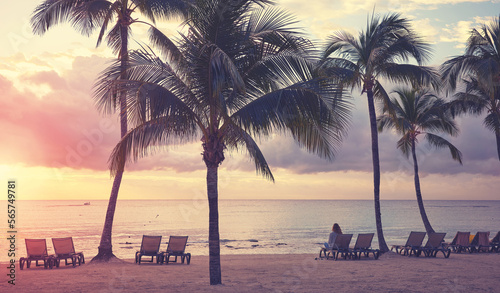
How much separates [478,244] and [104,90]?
15803 mm

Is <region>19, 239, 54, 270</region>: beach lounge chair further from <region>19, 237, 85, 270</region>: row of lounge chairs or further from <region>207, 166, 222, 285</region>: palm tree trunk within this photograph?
<region>207, 166, 222, 285</region>: palm tree trunk

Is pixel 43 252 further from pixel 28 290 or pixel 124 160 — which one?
pixel 124 160

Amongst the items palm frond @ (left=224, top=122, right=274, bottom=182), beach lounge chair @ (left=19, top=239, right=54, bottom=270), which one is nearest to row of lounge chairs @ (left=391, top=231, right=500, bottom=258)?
palm frond @ (left=224, top=122, right=274, bottom=182)

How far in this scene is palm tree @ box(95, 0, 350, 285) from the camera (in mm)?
10109

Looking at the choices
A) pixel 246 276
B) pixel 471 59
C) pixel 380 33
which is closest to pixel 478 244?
pixel 471 59

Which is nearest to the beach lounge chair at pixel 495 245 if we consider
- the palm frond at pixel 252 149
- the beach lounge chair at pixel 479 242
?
the beach lounge chair at pixel 479 242

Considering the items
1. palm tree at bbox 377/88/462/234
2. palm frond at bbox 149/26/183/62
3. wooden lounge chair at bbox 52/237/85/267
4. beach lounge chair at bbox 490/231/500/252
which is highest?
palm frond at bbox 149/26/183/62

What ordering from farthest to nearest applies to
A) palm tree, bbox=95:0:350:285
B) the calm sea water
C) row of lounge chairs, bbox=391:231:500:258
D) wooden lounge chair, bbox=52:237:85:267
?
the calm sea water < row of lounge chairs, bbox=391:231:500:258 < wooden lounge chair, bbox=52:237:85:267 < palm tree, bbox=95:0:350:285

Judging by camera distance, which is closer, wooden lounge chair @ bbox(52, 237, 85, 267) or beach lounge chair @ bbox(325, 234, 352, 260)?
wooden lounge chair @ bbox(52, 237, 85, 267)

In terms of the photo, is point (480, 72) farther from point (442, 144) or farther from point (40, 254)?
point (40, 254)

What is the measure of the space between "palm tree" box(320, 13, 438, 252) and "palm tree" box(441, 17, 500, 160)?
2.40 m

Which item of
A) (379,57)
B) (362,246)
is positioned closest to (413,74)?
(379,57)

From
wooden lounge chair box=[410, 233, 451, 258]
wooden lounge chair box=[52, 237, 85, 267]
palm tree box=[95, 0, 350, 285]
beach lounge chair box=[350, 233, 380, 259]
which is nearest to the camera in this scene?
palm tree box=[95, 0, 350, 285]

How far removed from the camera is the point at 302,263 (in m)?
15.7
